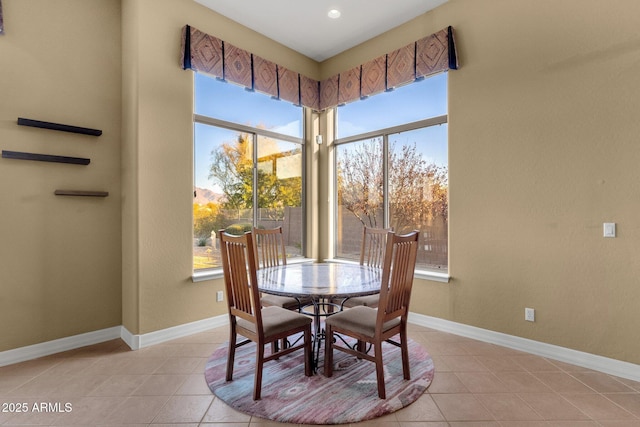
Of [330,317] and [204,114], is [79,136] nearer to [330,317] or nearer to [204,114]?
[204,114]

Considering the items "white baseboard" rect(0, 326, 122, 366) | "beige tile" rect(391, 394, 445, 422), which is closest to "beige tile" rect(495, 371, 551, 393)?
"beige tile" rect(391, 394, 445, 422)

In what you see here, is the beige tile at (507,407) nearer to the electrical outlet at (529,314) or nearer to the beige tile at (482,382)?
the beige tile at (482,382)

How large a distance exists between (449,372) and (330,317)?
3.30 feet

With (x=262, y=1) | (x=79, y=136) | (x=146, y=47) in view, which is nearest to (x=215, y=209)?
(x=79, y=136)

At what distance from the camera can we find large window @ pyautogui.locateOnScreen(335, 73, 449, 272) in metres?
3.46

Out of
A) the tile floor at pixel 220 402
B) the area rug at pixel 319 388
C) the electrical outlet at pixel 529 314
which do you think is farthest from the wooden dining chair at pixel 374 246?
the electrical outlet at pixel 529 314

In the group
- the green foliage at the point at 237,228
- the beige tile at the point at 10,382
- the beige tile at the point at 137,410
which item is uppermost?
the green foliage at the point at 237,228

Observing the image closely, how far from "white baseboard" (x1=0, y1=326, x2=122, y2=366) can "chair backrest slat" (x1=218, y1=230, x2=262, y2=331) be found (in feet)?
5.31

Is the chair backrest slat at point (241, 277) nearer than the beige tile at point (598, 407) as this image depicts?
No

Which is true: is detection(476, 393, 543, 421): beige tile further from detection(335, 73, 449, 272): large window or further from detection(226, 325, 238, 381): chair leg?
detection(226, 325, 238, 381): chair leg

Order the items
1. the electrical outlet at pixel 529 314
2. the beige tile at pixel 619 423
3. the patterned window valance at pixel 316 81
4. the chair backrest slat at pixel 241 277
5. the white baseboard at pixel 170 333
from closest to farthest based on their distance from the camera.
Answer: the beige tile at pixel 619 423 → the chair backrest slat at pixel 241 277 → the electrical outlet at pixel 529 314 → the white baseboard at pixel 170 333 → the patterned window valance at pixel 316 81

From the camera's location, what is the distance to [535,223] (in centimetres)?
270

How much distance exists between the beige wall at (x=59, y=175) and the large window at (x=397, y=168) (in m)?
2.68

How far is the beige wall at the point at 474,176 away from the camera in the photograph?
7.80 ft
